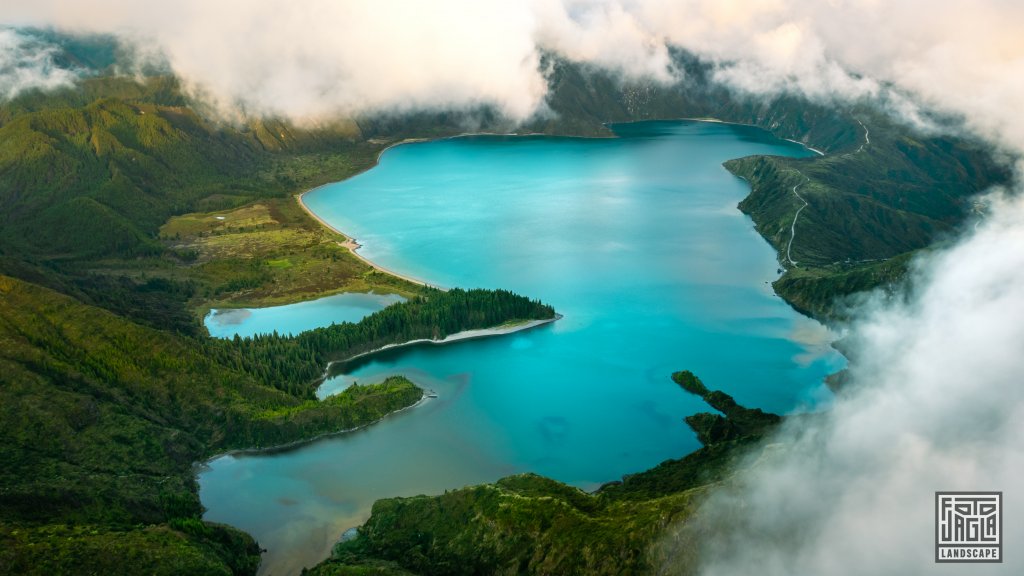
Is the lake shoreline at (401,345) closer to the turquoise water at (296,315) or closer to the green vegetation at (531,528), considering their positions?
the turquoise water at (296,315)

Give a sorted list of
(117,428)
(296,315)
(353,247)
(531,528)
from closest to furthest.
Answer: (531,528) → (117,428) → (296,315) → (353,247)

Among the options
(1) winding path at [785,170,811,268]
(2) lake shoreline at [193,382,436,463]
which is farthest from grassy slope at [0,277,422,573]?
(1) winding path at [785,170,811,268]

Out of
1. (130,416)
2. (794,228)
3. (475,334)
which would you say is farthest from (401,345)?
(794,228)

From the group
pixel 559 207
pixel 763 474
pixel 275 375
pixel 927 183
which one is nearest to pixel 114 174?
pixel 559 207

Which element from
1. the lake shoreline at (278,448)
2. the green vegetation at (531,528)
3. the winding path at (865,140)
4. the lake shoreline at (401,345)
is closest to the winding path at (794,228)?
the winding path at (865,140)
